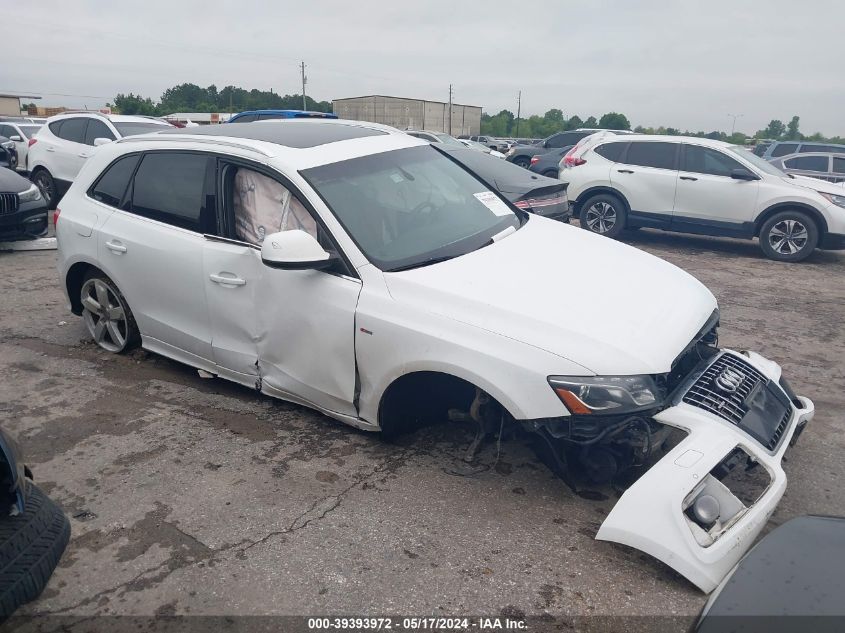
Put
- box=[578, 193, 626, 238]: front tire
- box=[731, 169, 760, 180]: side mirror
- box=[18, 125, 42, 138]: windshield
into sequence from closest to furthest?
box=[731, 169, 760, 180]: side mirror < box=[578, 193, 626, 238]: front tire < box=[18, 125, 42, 138]: windshield

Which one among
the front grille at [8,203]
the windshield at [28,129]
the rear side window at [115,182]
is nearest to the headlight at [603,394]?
the rear side window at [115,182]

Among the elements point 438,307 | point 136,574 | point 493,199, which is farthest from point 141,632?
point 493,199

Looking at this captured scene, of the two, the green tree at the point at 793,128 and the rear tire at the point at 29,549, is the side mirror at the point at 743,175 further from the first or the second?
the green tree at the point at 793,128

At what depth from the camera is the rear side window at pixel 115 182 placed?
470cm

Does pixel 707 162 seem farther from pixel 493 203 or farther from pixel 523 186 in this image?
pixel 493 203

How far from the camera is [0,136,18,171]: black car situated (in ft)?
43.4

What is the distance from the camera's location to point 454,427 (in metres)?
4.04

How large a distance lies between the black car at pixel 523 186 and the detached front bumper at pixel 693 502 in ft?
18.3

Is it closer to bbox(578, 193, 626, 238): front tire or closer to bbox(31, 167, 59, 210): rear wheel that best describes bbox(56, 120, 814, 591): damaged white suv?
bbox(578, 193, 626, 238): front tire

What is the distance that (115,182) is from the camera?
4777 millimetres

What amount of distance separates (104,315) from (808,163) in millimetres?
13757

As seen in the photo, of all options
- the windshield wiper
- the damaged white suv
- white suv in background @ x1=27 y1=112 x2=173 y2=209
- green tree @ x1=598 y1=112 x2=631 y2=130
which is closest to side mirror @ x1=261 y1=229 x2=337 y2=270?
the damaged white suv

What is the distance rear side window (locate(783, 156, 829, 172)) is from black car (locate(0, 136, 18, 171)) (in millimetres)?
15444

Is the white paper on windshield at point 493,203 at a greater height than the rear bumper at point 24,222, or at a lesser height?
greater
